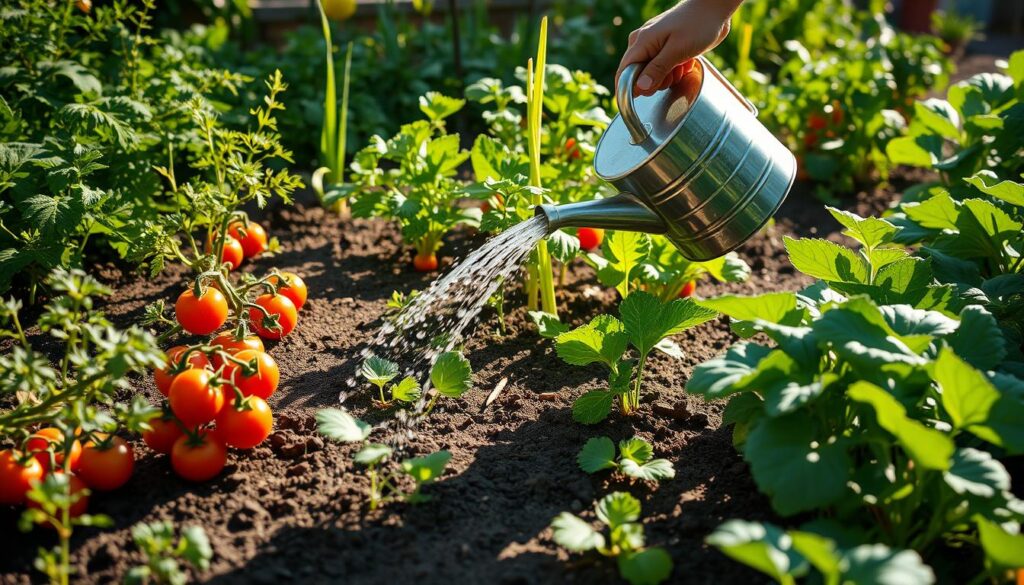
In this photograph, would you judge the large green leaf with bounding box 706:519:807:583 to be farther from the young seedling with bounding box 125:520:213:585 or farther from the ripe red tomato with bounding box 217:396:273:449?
the ripe red tomato with bounding box 217:396:273:449

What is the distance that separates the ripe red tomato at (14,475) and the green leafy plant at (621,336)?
3.71ft

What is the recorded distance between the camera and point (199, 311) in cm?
218

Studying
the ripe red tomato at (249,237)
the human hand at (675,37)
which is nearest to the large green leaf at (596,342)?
the human hand at (675,37)

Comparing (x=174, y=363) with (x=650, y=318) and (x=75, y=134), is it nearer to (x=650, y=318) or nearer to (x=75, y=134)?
(x=75, y=134)

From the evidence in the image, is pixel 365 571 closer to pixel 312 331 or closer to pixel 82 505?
pixel 82 505

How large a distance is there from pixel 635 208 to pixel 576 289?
959 millimetres

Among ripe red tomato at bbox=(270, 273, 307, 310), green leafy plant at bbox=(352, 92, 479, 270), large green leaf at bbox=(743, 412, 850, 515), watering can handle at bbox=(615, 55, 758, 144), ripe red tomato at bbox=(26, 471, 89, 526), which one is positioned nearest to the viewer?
large green leaf at bbox=(743, 412, 850, 515)

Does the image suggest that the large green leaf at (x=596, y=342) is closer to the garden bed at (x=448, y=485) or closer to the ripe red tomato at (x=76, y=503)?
the garden bed at (x=448, y=485)

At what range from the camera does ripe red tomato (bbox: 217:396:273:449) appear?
185 cm

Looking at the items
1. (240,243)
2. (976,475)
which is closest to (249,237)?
(240,243)

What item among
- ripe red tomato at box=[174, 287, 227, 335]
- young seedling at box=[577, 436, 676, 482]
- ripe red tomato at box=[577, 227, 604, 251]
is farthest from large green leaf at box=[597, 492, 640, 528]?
ripe red tomato at box=[577, 227, 604, 251]

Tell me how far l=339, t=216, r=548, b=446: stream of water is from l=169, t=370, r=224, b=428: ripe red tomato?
0.43 meters

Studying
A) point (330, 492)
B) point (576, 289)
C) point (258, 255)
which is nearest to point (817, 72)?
point (576, 289)

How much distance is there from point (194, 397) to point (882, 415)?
128cm
